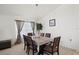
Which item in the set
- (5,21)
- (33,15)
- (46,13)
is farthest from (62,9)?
(5,21)

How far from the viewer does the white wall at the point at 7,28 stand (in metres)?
1.60

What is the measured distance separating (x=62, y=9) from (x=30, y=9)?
23.1 inches

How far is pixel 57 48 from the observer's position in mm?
1686

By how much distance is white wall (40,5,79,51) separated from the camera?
5.40 ft

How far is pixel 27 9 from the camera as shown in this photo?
1.65m

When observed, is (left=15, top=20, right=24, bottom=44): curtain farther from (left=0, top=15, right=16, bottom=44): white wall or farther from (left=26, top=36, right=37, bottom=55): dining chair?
(left=26, top=36, right=37, bottom=55): dining chair

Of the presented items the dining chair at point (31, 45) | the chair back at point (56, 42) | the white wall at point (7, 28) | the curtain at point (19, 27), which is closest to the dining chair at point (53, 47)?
the chair back at point (56, 42)

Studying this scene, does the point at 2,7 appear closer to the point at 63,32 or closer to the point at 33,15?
the point at 33,15

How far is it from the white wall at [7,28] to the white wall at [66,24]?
1.77 feet

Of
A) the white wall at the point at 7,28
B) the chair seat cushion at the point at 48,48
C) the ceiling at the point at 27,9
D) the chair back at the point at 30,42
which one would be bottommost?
the chair seat cushion at the point at 48,48

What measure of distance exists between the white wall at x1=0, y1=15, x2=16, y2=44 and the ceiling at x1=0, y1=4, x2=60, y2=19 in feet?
0.34

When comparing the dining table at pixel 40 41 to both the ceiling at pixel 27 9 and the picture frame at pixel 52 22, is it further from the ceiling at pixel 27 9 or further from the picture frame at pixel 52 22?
the ceiling at pixel 27 9

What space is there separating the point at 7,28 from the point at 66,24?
3.53 ft

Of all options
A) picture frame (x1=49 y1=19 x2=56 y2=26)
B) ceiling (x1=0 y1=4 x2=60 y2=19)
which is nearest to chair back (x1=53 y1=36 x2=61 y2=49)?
picture frame (x1=49 y1=19 x2=56 y2=26)
